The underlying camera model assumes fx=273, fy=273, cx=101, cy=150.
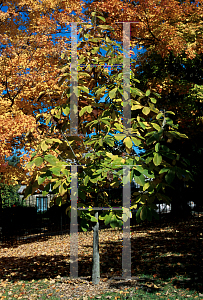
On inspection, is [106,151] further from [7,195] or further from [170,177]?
[7,195]

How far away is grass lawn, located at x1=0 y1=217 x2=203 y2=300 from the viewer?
4.98 metres

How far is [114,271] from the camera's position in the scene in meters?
6.48

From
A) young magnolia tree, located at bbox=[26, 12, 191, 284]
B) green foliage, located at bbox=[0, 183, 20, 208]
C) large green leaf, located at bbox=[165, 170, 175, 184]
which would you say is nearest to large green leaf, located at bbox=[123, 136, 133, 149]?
young magnolia tree, located at bbox=[26, 12, 191, 284]

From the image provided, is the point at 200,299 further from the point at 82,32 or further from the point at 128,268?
the point at 82,32

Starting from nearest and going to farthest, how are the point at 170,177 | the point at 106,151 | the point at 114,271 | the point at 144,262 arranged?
1. the point at 170,177
2. the point at 106,151
3. the point at 114,271
4. the point at 144,262

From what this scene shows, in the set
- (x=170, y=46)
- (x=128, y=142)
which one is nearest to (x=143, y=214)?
(x=128, y=142)

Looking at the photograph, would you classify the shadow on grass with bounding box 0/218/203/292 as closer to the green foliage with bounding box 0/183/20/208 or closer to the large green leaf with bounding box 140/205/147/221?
the large green leaf with bounding box 140/205/147/221

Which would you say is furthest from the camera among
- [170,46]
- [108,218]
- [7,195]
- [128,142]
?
[7,195]

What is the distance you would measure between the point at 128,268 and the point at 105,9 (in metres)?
8.27

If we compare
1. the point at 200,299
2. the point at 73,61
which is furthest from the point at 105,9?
the point at 200,299

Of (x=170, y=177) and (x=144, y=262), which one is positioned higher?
(x=170, y=177)

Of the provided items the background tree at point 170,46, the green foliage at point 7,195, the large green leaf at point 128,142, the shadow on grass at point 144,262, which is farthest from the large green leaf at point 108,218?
the green foliage at point 7,195

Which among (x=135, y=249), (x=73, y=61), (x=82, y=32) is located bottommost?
(x=135, y=249)

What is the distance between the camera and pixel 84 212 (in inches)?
182
